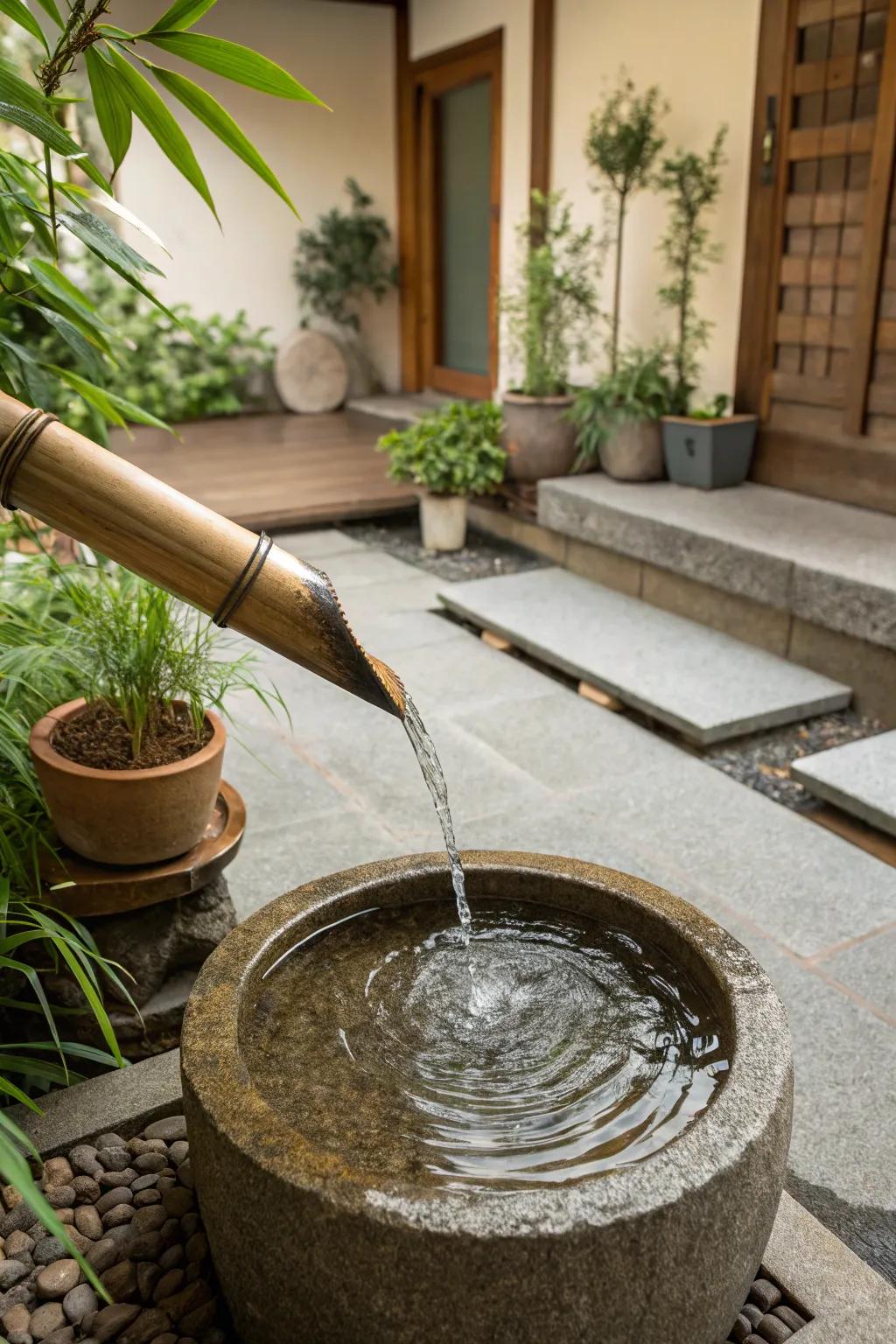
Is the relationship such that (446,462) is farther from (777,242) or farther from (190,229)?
(190,229)

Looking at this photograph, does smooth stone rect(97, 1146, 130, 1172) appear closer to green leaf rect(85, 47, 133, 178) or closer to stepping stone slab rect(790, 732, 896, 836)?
green leaf rect(85, 47, 133, 178)

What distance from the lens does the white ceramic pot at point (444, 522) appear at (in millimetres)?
5258

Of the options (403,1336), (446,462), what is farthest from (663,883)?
(446,462)

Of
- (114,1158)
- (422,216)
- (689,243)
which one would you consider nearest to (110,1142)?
(114,1158)

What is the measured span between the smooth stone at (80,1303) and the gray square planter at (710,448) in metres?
4.00

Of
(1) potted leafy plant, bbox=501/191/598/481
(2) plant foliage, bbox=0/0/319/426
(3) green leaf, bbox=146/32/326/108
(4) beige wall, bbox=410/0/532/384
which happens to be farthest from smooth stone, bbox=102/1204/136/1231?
(4) beige wall, bbox=410/0/532/384

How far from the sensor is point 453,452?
16.7 ft

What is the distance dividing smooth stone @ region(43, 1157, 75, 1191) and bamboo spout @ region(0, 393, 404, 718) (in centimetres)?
87

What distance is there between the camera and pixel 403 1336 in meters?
1.05

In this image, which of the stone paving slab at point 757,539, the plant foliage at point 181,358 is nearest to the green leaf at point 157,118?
the stone paving slab at point 757,539

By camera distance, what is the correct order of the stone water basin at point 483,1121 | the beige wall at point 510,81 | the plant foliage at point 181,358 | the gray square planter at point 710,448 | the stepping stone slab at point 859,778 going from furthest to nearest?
the plant foliage at point 181,358
the beige wall at point 510,81
the gray square planter at point 710,448
the stepping stone slab at point 859,778
the stone water basin at point 483,1121

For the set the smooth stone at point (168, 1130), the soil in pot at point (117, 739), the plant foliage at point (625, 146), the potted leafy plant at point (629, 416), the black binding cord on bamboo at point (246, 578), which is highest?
the plant foliage at point (625, 146)

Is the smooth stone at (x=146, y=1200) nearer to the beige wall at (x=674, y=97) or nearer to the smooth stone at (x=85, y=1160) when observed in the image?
the smooth stone at (x=85, y=1160)

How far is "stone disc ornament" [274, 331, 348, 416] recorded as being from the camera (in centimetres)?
839
